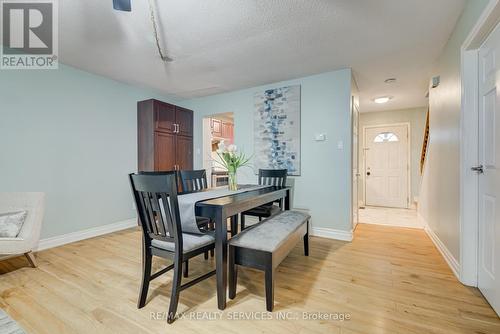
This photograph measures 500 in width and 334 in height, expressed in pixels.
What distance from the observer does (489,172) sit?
166cm

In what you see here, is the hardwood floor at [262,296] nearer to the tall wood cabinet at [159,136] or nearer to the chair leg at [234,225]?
the chair leg at [234,225]

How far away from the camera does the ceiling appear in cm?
195

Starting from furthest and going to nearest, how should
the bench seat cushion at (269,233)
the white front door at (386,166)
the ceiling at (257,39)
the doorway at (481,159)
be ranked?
the white front door at (386,166), the ceiling at (257,39), the bench seat cushion at (269,233), the doorway at (481,159)

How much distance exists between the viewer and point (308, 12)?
6.56 feet

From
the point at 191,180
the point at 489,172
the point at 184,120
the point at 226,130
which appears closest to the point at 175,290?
the point at 191,180

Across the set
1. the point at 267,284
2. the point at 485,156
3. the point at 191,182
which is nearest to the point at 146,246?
the point at 267,284

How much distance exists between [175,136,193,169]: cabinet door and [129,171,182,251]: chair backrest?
8.63 feet

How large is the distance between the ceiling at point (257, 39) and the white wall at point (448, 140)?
19cm

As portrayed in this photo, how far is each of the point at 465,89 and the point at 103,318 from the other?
334 cm

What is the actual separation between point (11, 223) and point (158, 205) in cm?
181

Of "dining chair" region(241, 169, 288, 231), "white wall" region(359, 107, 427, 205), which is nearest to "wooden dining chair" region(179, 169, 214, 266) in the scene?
"dining chair" region(241, 169, 288, 231)

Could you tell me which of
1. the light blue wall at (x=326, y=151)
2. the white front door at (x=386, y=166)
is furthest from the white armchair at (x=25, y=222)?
the white front door at (x=386, y=166)

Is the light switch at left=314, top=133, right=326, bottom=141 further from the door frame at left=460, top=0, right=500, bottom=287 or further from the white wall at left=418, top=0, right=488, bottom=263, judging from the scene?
the door frame at left=460, top=0, right=500, bottom=287

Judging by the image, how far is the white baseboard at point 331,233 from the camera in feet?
10.2
